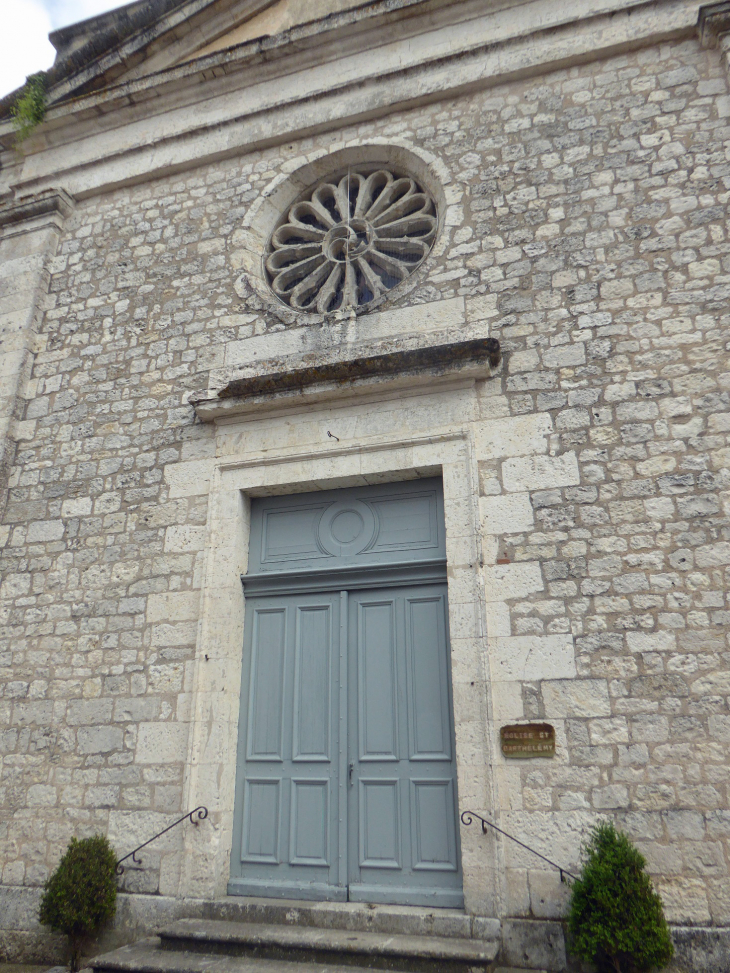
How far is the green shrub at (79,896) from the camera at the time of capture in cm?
390

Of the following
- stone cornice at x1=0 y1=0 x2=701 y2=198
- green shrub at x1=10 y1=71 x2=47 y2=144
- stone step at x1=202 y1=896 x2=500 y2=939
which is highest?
green shrub at x1=10 y1=71 x2=47 y2=144

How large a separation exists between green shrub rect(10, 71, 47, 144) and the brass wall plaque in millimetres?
6634

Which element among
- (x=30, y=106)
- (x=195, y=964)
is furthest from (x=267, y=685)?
(x=30, y=106)

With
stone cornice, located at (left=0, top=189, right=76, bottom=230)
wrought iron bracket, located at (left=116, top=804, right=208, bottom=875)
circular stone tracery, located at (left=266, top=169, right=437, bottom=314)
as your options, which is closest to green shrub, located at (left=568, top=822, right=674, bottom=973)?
wrought iron bracket, located at (left=116, top=804, right=208, bottom=875)

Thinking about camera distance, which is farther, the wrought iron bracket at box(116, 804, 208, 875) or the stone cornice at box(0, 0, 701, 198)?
the stone cornice at box(0, 0, 701, 198)

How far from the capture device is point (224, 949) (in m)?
3.61

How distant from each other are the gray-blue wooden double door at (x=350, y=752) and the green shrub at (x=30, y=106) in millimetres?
5177

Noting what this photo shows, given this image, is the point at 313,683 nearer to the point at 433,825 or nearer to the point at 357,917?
the point at 433,825

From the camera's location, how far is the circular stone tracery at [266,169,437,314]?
5.20 metres

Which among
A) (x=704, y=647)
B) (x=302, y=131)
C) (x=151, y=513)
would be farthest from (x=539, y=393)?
(x=302, y=131)

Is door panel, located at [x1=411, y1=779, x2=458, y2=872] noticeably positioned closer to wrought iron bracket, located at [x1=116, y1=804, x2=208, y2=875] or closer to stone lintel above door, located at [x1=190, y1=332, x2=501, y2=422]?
wrought iron bracket, located at [x1=116, y1=804, x2=208, y2=875]

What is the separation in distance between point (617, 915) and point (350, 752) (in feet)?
5.37

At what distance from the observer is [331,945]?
11.2 ft

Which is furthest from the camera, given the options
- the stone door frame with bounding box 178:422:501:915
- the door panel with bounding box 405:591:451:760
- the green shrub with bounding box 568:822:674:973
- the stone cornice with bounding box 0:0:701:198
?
the stone cornice with bounding box 0:0:701:198
